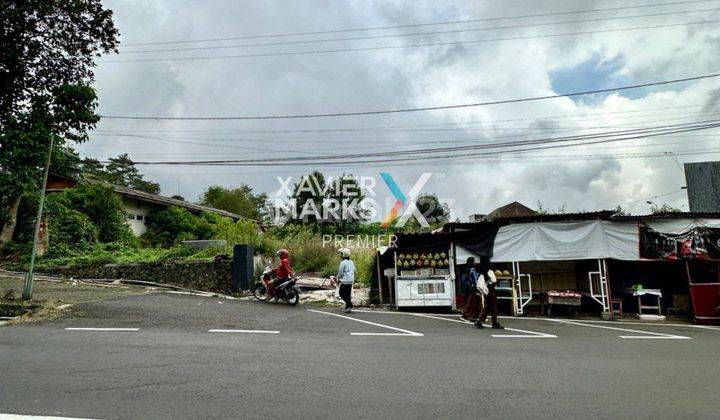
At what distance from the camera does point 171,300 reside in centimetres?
1460

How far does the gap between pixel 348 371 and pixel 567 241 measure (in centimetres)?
1059

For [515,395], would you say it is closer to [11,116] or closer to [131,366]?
[131,366]

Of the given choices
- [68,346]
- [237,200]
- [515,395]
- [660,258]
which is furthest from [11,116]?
[237,200]

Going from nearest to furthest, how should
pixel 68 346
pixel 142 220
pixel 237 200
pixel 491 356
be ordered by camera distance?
pixel 491 356
pixel 68 346
pixel 142 220
pixel 237 200

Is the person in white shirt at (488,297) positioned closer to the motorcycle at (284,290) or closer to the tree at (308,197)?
the motorcycle at (284,290)

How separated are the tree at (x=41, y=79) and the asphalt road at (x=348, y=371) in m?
8.65

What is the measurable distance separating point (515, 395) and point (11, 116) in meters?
19.2

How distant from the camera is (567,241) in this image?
14.1m

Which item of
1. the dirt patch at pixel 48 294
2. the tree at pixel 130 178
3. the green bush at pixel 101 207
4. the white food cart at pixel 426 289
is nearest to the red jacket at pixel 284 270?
the white food cart at pixel 426 289

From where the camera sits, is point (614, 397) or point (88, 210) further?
point (88, 210)

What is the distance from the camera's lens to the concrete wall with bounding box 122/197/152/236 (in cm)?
2780

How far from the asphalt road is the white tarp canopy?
341 centimetres

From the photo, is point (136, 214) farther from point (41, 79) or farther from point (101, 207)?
point (41, 79)

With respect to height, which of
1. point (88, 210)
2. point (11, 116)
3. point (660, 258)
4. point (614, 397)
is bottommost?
point (614, 397)
